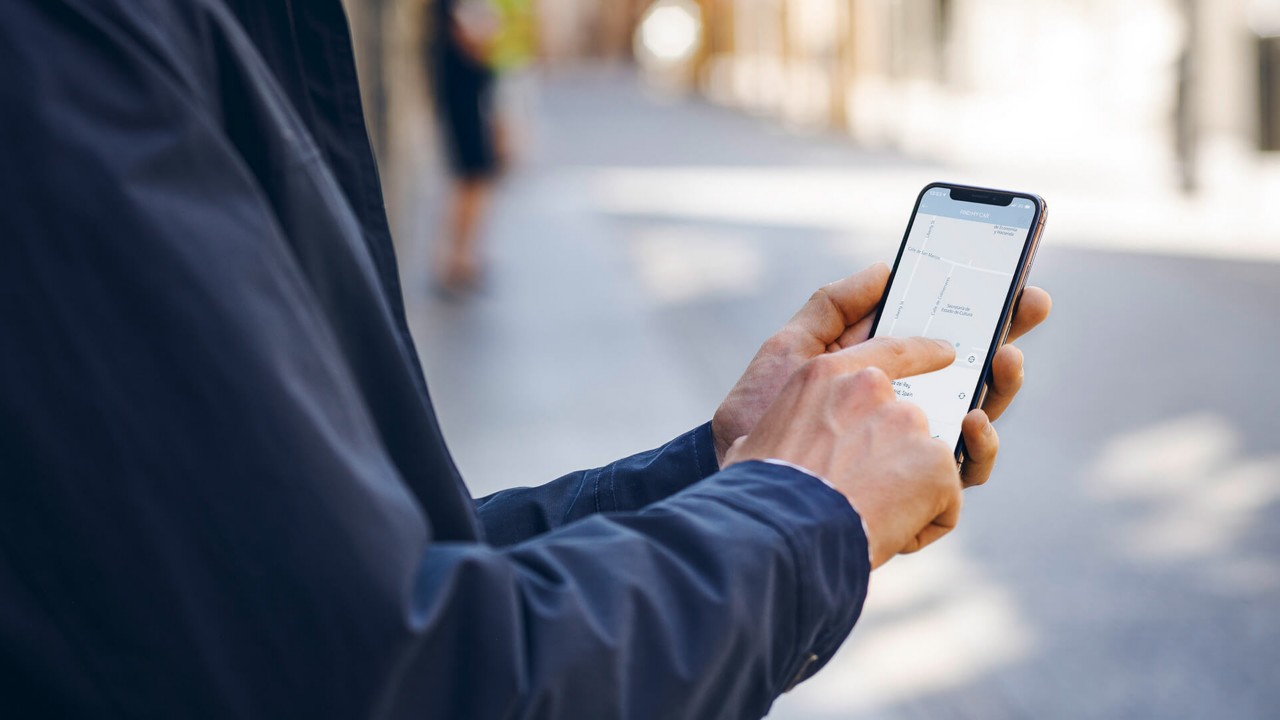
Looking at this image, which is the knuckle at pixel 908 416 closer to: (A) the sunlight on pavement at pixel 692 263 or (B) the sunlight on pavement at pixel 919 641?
(B) the sunlight on pavement at pixel 919 641

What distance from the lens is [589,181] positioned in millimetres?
13797

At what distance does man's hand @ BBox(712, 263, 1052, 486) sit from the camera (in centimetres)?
143

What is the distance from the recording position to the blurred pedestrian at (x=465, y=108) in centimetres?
782

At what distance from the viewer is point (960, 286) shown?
1523 millimetres

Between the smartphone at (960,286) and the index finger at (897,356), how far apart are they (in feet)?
0.62

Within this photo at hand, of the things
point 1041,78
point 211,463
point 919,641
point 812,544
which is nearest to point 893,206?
point 919,641

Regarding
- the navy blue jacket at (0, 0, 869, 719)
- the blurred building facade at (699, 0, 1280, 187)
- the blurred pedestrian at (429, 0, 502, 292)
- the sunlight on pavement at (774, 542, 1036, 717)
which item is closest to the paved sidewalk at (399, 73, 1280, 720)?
the sunlight on pavement at (774, 542, 1036, 717)

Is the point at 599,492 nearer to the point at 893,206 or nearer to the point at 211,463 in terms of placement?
the point at 211,463

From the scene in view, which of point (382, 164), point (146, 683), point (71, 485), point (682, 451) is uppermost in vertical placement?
point (71, 485)

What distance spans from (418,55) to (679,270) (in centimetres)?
947

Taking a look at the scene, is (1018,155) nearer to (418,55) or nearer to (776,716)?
(418,55)

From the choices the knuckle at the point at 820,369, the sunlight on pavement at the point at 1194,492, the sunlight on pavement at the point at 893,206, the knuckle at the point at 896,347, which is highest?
the knuckle at the point at 820,369

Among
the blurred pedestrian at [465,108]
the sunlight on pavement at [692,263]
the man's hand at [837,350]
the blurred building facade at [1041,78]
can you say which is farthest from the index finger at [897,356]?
the blurred building facade at [1041,78]

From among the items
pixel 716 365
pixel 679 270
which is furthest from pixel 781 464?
pixel 679 270
